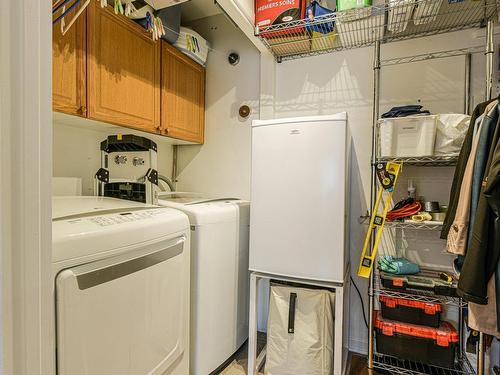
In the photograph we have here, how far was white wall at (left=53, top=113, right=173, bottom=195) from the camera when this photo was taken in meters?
1.72

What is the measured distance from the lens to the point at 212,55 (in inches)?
98.3

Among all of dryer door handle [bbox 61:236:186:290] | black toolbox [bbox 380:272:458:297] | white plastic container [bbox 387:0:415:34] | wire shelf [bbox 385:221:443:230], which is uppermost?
white plastic container [bbox 387:0:415:34]

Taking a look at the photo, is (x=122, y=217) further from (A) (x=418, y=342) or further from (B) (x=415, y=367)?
(B) (x=415, y=367)

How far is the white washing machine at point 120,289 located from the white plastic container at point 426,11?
5.76 ft

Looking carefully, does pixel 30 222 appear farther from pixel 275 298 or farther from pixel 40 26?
pixel 275 298

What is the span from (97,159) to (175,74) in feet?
2.84

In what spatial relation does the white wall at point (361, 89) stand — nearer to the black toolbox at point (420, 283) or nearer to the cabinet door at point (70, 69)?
the black toolbox at point (420, 283)

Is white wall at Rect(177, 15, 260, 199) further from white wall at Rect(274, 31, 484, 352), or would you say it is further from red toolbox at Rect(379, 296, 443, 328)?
red toolbox at Rect(379, 296, 443, 328)

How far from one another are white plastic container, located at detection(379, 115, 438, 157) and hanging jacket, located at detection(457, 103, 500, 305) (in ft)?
1.07

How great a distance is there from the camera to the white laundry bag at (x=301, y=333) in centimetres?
151

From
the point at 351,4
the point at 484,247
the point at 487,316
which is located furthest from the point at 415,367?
the point at 351,4

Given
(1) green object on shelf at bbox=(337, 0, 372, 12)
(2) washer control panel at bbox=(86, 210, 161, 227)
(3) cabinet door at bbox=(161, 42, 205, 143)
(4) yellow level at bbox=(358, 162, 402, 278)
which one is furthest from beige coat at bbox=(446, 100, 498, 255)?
(3) cabinet door at bbox=(161, 42, 205, 143)

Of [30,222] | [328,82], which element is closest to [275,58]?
[328,82]

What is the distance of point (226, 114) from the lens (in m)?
2.46
